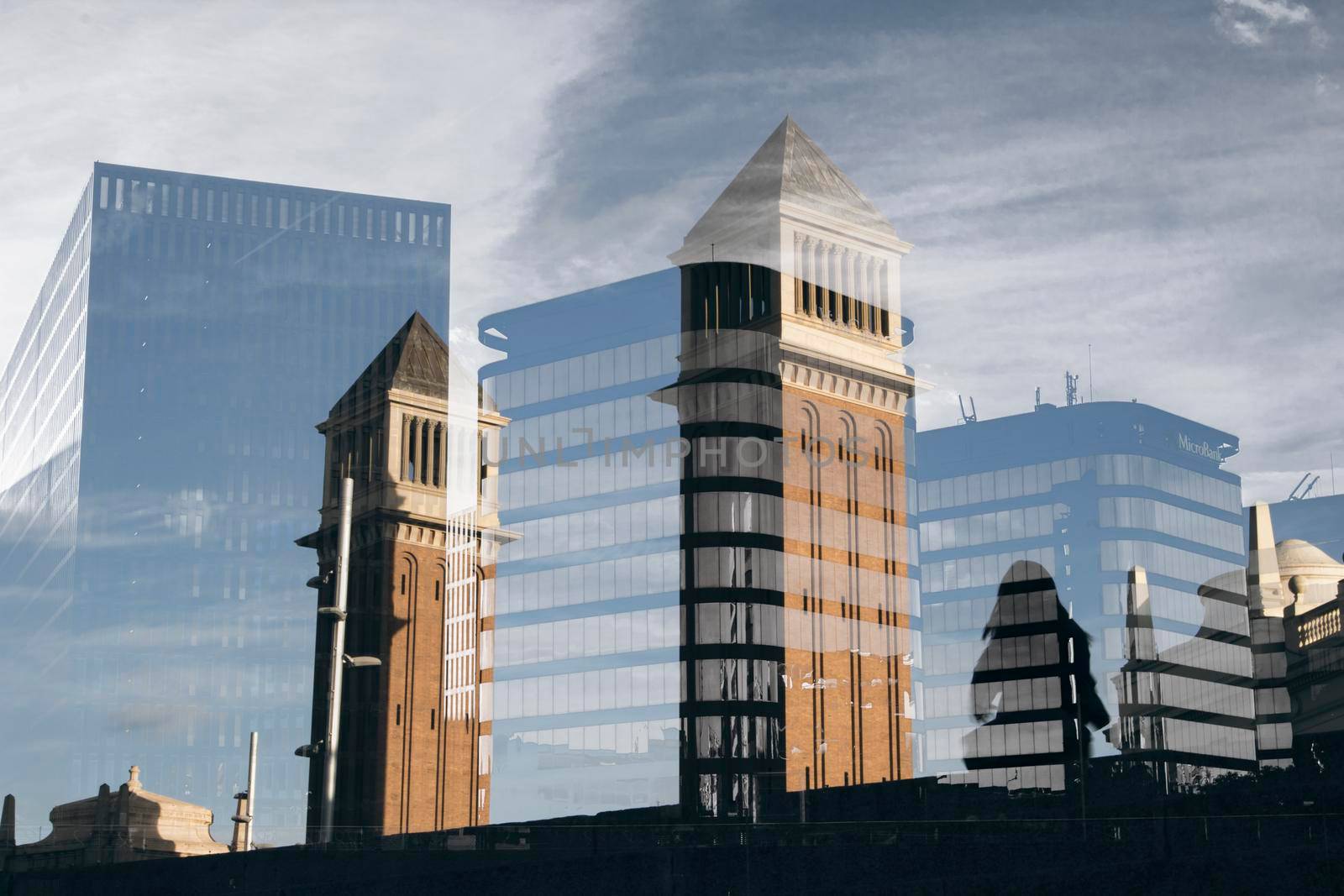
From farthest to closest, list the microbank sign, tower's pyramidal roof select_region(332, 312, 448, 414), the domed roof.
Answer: the microbank sign, the domed roof, tower's pyramidal roof select_region(332, 312, 448, 414)

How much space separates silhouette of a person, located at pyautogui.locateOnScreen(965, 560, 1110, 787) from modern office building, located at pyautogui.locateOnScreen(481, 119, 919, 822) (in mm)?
16903

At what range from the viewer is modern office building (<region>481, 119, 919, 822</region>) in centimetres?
9550

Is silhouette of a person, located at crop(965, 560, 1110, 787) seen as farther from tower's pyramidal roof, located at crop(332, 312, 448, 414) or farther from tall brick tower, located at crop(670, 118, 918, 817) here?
tower's pyramidal roof, located at crop(332, 312, 448, 414)

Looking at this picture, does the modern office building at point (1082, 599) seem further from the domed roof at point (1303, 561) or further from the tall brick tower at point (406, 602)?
the tall brick tower at point (406, 602)

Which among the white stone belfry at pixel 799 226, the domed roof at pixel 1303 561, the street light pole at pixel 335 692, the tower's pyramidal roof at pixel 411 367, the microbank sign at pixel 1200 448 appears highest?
the white stone belfry at pixel 799 226

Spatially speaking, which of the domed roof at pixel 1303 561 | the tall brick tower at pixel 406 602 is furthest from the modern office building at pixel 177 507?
the domed roof at pixel 1303 561

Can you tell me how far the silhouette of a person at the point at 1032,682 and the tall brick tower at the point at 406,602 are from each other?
42215mm

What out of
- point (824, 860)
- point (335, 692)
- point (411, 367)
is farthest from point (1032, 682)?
point (824, 860)

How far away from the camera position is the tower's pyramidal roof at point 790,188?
103m

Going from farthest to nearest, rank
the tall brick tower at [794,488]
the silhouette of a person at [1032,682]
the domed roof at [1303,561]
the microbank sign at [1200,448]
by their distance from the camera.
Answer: the microbank sign at [1200,448], the silhouette of a person at [1032,682], the domed roof at [1303,561], the tall brick tower at [794,488]

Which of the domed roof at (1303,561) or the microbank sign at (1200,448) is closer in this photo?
the domed roof at (1303,561)

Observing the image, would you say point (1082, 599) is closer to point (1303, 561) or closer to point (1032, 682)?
point (1032, 682)

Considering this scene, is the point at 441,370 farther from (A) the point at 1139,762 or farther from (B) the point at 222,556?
(B) the point at 222,556

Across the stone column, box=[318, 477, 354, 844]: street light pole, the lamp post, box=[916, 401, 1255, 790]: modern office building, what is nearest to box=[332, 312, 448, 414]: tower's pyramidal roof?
the stone column
